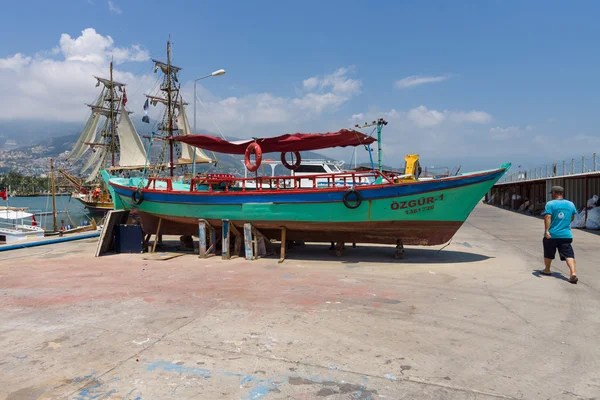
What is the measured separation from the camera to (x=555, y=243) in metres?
7.17

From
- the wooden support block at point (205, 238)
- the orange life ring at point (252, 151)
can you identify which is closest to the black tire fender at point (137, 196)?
the wooden support block at point (205, 238)

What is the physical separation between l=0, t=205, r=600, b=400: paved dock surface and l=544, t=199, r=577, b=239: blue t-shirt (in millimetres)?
918

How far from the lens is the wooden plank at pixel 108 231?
1155 centimetres

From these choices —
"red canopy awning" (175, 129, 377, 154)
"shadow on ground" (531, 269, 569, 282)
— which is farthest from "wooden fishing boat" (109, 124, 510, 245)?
"shadow on ground" (531, 269, 569, 282)

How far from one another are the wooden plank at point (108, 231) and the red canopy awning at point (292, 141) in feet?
11.3

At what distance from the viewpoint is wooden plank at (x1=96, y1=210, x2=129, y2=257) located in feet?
37.9

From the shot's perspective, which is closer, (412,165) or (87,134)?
(412,165)

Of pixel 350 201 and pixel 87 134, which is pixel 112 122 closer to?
pixel 87 134

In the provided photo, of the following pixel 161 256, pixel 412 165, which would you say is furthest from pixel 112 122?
pixel 412 165

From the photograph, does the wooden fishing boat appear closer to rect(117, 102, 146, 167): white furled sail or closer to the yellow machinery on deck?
the yellow machinery on deck

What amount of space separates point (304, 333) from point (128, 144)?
60.7 meters

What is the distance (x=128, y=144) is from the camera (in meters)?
58.6

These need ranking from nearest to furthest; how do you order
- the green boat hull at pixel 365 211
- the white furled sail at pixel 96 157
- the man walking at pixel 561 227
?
1. the man walking at pixel 561 227
2. the green boat hull at pixel 365 211
3. the white furled sail at pixel 96 157

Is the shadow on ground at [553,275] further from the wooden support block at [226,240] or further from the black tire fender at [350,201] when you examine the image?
the wooden support block at [226,240]
